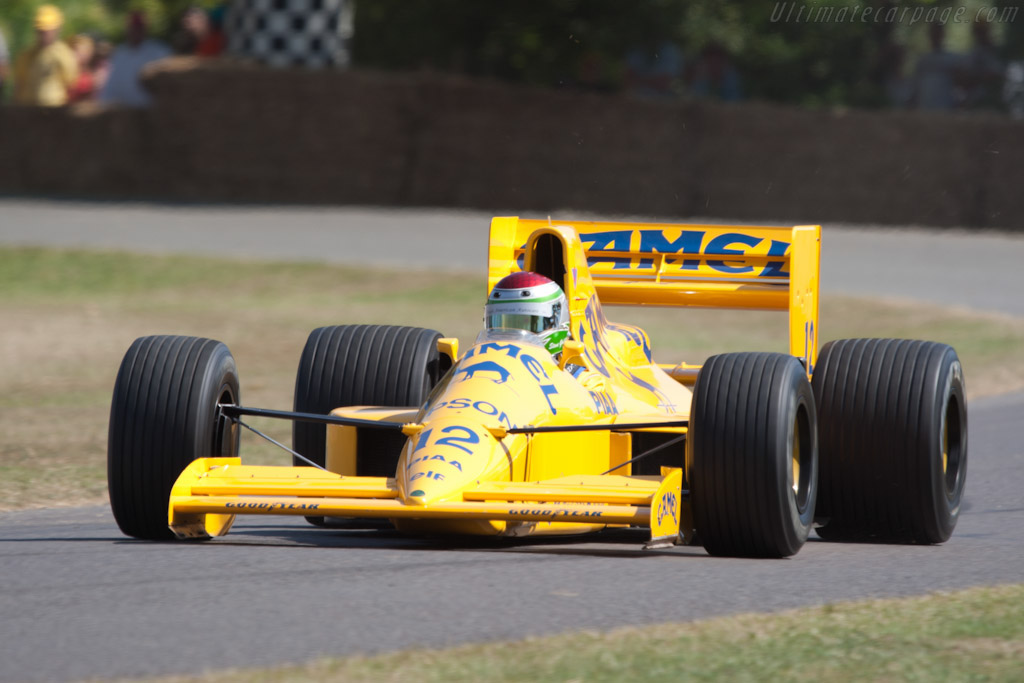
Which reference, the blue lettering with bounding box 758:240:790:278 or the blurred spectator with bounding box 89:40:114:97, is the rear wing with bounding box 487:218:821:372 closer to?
the blue lettering with bounding box 758:240:790:278

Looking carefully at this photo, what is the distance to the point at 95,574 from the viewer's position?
5371 mm

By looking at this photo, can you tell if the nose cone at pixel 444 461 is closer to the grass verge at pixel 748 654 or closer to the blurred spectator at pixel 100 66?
the grass verge at pixel 748 654

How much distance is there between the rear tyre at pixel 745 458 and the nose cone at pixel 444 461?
2.34ft

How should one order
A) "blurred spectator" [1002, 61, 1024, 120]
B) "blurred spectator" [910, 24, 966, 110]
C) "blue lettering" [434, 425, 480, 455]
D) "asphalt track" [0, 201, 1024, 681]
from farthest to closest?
"blurred spectator" [1002, 61, 1024, 120] → "blurred spectator" [910, 24, 966, 110] → "blue lettering" [434, 425, 480, 455] → "asphalt track" [0, 201, 1024, 681]

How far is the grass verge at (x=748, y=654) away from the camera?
4.16 m

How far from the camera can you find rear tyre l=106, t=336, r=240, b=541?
6.05 metres

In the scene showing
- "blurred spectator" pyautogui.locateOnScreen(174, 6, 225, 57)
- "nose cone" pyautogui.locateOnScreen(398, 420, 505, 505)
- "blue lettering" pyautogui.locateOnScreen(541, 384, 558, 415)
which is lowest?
"nose cone" pyautogui.locateOnScreen(398, 420, 505, 505)

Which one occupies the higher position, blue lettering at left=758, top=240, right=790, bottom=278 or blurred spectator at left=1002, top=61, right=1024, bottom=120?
blurred spectator at left=1002, top=61, right=1024, bottom=120

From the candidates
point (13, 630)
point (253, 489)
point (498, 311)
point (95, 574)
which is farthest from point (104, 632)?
point (498, 311)

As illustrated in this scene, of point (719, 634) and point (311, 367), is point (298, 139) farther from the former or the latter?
point (719, 634)

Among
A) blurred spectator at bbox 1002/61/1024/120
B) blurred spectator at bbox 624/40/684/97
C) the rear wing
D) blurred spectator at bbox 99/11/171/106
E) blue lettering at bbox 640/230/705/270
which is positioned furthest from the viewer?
blurred spectator at bbox 624/40/684/97

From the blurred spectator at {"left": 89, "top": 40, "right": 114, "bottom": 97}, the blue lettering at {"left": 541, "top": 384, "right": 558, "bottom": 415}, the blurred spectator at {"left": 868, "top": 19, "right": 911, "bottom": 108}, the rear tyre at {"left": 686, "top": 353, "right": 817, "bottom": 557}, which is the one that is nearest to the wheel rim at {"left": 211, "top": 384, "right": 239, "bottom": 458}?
the blue lettering at {"left": 541, "top": 384, "right": 558, "bottom": 415}

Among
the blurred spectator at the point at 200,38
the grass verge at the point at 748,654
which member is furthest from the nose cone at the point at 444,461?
the blurred spectator at the point at 200,38

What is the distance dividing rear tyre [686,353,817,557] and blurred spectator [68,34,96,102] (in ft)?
65.7
